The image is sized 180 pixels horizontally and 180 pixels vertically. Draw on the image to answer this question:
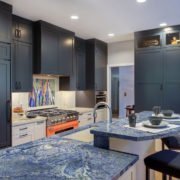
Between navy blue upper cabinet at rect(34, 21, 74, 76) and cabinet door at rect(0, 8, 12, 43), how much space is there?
32.0 inches

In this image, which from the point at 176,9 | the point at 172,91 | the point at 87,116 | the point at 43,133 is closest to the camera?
the point at 176,9

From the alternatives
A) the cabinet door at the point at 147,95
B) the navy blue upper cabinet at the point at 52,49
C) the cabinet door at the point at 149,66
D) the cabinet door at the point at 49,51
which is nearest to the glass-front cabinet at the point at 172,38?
the cabinet door at the point at 149,66

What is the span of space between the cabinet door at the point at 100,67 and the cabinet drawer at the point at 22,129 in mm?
2502

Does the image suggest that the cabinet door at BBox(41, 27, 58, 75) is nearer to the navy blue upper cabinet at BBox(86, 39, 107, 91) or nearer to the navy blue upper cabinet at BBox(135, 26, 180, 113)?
the navy blue upper cabinet at BBox(86, 39, 107, 91)

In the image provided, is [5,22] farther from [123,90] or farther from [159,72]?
[123,90]

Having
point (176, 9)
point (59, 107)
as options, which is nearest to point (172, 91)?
point (176, 9)

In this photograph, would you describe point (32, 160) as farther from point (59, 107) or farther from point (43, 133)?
point (59, 107)

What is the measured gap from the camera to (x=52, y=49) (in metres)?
4.12

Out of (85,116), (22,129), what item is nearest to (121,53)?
(85,116)

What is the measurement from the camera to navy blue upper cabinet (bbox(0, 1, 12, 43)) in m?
2.99

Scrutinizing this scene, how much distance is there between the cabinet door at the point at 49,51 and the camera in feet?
12.8

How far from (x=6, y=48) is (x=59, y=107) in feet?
7.67

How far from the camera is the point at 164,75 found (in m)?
4.35

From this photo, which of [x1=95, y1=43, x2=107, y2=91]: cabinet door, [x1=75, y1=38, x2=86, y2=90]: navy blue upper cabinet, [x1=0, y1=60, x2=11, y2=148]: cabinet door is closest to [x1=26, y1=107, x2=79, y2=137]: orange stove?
[x1=0, y1=60, x2=11, y2=148]: cabinet door
